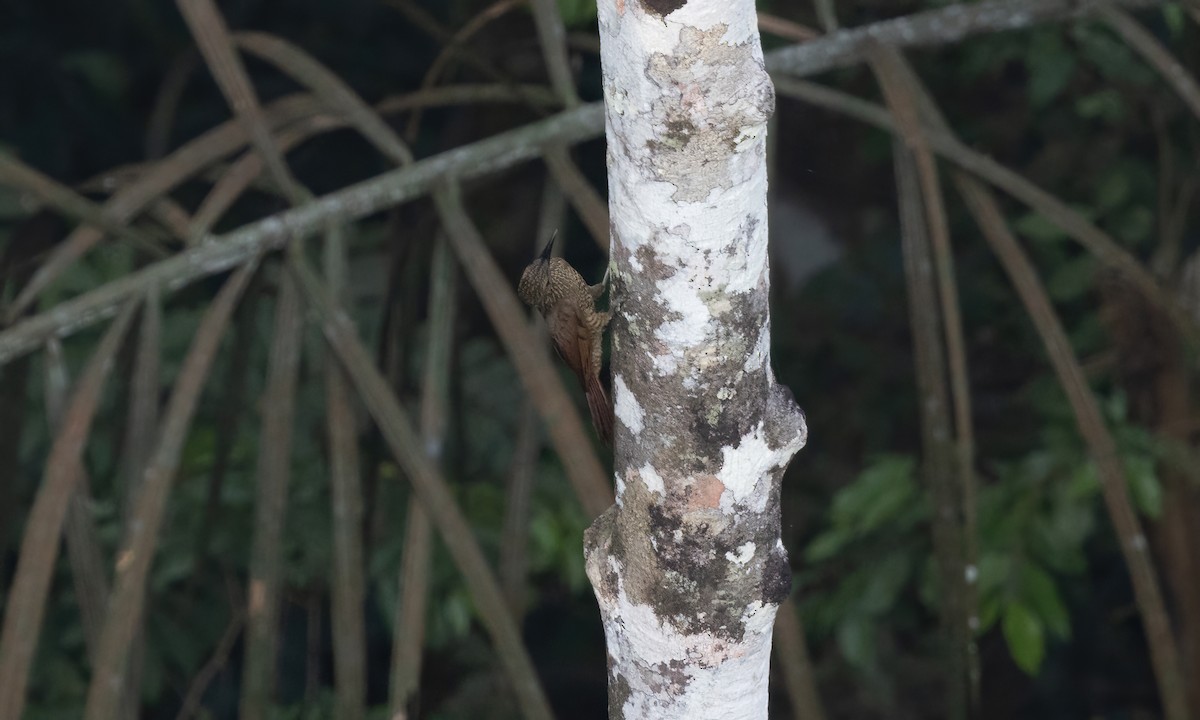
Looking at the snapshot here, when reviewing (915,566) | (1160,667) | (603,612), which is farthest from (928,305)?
(915,566)

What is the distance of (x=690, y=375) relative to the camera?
730mm

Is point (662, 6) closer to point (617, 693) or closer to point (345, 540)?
point (617, 693)

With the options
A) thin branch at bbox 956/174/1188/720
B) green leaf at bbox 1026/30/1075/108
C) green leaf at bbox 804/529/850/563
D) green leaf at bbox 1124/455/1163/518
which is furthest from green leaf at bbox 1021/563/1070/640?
green leaf at bbox 1026/30/1075/108

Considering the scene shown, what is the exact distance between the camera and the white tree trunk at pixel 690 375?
666 mm

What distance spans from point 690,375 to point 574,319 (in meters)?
0.53

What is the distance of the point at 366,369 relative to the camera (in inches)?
50.8

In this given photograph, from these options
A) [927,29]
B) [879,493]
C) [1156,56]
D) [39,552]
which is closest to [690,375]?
[39,552]

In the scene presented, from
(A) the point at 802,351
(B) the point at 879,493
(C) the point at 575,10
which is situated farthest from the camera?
(A) the point at 802,351

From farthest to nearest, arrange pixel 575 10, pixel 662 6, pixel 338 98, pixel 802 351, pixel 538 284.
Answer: pixel 802 351 → pixel 575 10 → pixel 338 98 → pixel 538 284 → pixel 662 6

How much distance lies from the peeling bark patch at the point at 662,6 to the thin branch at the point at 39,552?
0.88 meters

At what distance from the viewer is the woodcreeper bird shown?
1.22 metres

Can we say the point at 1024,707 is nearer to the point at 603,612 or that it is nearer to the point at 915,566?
the point at 915,566

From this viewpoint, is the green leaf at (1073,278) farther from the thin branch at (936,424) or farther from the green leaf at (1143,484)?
the thin branch at (936,424)

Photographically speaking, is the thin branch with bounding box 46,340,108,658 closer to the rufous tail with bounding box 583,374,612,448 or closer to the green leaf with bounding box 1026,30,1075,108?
the rufous tail with bounding box 583,374,612,448
